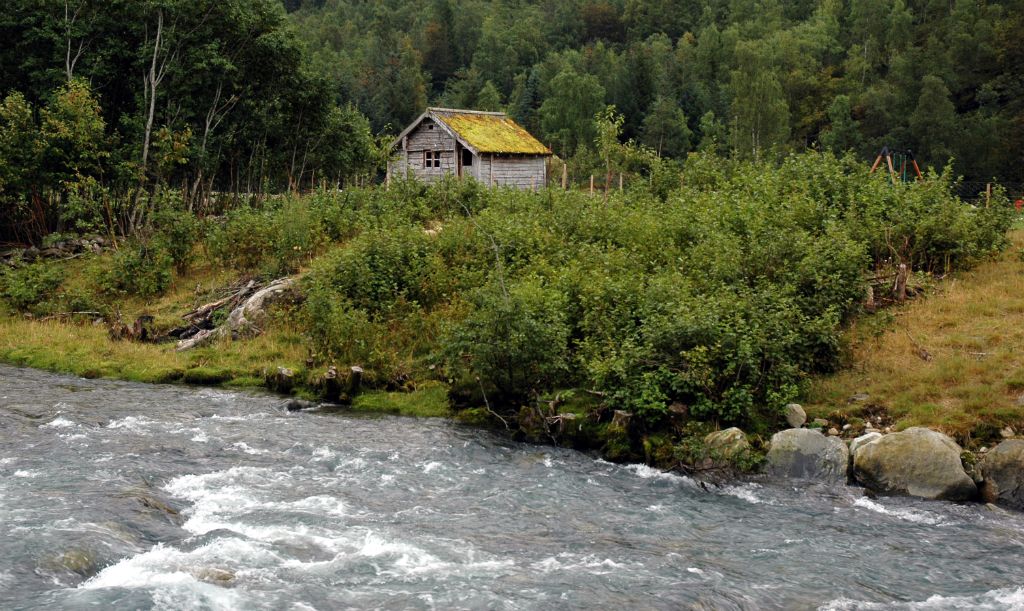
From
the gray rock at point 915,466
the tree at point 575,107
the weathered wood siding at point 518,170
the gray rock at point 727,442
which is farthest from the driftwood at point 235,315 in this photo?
the tree at point 575,107

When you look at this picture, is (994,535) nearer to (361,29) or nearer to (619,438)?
(619,438)

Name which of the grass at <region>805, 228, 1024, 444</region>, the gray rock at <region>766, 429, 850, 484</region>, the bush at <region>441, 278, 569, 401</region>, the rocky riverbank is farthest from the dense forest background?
the rocky riverbank

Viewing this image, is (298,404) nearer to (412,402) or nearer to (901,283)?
(412,402)

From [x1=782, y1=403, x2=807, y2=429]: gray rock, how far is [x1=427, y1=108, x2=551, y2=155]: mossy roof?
29.6m

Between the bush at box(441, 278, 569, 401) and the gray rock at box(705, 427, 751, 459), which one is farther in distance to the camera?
the bush at box(441, 278, 569, 401)

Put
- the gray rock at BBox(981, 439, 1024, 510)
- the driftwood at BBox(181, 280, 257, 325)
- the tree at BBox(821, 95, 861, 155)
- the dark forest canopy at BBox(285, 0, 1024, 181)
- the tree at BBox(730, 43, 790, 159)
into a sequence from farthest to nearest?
1. the tree at BBox(730, 43, 790, 159)
2. the tree at BBox(821, 95, 861, 155)
3. the dark forest canopy at BBox(285, 0, 1024, 181)
4. the driftwood at BBox(181, 280, 257, 325)
5. the gray rock at BBox(981, 439, 1024, 510)

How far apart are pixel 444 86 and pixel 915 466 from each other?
110m

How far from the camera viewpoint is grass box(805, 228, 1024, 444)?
1680cm

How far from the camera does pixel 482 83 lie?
113188mm

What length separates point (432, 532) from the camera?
45.6 feet

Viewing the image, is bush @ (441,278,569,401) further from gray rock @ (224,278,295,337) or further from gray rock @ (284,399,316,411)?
gray rock @ (224,278,295,337)

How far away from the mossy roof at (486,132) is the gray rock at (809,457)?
3069cm

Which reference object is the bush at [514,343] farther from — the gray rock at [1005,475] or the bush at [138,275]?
the bush at [138,275]

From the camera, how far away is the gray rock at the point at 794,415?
17391 millimetres
